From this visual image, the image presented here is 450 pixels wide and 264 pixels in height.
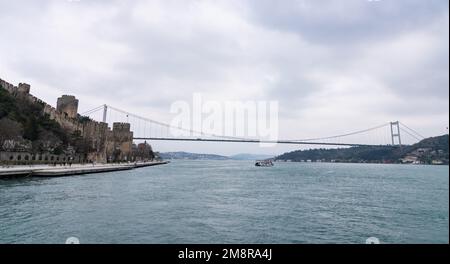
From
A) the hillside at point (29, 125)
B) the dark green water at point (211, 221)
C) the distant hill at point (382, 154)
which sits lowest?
the dark green water at point (211, 221)

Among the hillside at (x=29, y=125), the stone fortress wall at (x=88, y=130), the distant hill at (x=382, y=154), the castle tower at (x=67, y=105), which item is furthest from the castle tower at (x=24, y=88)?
the distant hill at (x=382, y=154)

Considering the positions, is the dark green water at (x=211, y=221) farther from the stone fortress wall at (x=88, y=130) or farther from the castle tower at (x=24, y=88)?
the castle tower at (x=24, y=88)

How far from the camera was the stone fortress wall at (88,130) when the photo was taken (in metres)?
42.2

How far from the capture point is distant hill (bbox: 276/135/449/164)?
38128 mm

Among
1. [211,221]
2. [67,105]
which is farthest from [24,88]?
[211,221]

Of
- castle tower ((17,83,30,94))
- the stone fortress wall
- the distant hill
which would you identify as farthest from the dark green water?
castle tower ((17,83,30,94))

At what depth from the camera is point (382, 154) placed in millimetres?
74500

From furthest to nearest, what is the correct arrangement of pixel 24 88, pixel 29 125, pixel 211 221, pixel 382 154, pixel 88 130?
1. pixel 382 154
2. pixel 88 130
3. pixel 24 88
4. pixel 29 125
5. pixel 211 221

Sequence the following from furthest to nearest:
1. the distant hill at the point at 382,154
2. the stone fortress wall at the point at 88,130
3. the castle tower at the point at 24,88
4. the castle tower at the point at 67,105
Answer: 1. the castle tower at the point at 67,105
2. the castle tower at the point at 24,88
3. the stone fortress wall at the point at 88,130
4. the distant hill at the point at 382,154

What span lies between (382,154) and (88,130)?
6558 centimetres

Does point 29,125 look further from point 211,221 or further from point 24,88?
point 211,221

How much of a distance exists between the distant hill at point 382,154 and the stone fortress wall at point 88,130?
45.6 m

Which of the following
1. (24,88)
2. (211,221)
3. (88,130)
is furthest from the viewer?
(88,130)
